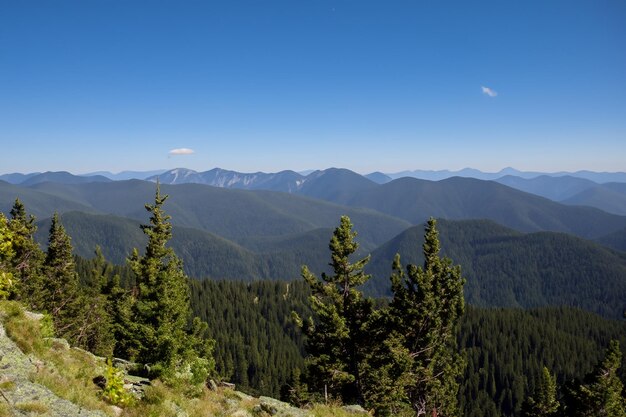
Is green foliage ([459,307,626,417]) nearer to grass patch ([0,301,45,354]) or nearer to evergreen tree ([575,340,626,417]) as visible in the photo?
evergreen tree ([575,340,626,417])

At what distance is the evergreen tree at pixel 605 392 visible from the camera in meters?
42.0

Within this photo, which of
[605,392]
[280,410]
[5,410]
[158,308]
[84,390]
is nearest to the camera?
[5,410]

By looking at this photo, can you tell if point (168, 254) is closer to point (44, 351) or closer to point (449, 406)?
point (44, 351)

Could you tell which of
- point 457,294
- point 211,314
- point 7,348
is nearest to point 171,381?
point 7,348

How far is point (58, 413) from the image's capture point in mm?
10812

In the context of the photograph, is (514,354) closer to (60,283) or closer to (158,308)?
(60,283)

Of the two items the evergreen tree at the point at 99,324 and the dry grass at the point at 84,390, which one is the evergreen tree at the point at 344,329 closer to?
the dry grass at the point at 84,390

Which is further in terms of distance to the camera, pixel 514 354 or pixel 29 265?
pixel 514 354

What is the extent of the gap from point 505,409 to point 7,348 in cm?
18545

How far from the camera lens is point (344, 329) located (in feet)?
98.7

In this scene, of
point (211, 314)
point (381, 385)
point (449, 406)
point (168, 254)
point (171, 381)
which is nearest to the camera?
point (171, 381)

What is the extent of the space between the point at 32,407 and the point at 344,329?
74.0ft

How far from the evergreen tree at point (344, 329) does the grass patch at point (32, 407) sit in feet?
69.2

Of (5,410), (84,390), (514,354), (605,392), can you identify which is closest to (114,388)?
(84,390)
